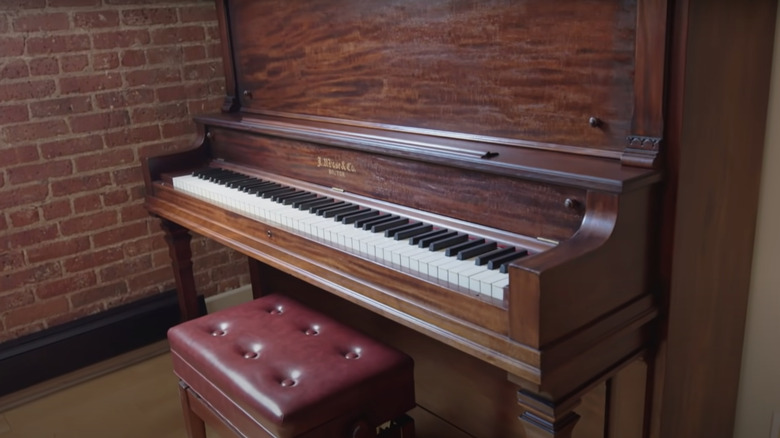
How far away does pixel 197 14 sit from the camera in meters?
2.56

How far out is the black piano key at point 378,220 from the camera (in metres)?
1.54

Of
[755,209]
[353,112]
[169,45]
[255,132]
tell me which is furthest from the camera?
[169,45]

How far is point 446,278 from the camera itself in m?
1.24

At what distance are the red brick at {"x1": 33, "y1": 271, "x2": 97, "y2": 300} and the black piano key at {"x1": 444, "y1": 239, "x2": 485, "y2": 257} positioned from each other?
5.42 ft

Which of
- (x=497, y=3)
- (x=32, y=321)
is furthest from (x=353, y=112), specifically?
(x=32, y=321)

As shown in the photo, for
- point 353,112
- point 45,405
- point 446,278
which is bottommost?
point 45,405

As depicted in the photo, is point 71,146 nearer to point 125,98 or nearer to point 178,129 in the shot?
point 125,98

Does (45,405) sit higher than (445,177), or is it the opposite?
(445,177)

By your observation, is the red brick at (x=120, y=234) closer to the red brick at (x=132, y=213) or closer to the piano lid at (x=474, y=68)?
the red brick at (x=132, y=213)

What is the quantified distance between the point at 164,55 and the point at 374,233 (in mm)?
1418

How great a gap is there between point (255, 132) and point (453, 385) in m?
0.93

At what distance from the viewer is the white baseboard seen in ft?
9.20

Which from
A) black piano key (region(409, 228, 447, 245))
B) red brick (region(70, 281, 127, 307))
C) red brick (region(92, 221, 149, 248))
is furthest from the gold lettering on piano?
red brick (region(70, 281, 127, 307))

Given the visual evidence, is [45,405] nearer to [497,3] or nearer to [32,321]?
[32,321]
